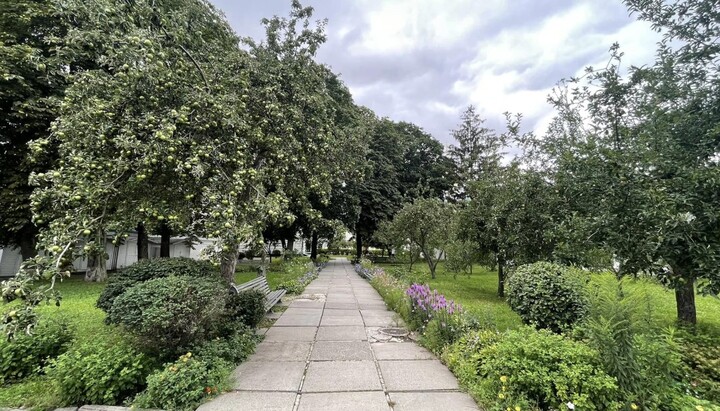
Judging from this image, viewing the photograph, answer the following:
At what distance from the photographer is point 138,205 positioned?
3912 millimetres

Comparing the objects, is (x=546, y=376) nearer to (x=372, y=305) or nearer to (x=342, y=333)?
(x=342, y=333)

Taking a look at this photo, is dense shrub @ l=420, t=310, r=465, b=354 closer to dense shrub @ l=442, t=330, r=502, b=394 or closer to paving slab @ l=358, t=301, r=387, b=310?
dense shrub @ l=442, t=330, r=502, b=394

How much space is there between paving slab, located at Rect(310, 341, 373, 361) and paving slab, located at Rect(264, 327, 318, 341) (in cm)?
41

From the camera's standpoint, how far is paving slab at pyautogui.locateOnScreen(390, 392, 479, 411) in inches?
116

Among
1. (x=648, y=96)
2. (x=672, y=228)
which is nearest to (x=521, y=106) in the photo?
(x=648, y=96)

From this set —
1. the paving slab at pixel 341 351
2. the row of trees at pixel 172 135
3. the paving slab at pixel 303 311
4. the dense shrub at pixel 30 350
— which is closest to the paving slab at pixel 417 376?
the paving slab at pixel 341 351

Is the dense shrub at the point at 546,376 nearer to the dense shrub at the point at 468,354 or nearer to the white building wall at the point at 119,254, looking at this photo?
the dense shrub at the point at 468,354

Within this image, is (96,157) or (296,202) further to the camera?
(296,202)

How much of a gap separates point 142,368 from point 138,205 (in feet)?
6.04

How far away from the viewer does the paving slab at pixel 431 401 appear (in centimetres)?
295

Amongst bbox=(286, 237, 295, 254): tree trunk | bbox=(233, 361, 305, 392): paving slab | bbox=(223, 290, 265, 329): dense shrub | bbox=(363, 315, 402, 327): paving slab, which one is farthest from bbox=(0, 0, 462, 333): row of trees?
bbox=(286, 237, 295, 254): tree trunk

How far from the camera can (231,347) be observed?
412 centimetres

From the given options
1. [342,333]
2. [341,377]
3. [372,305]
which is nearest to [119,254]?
[372,305]

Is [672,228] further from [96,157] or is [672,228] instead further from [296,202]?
[96,157]
